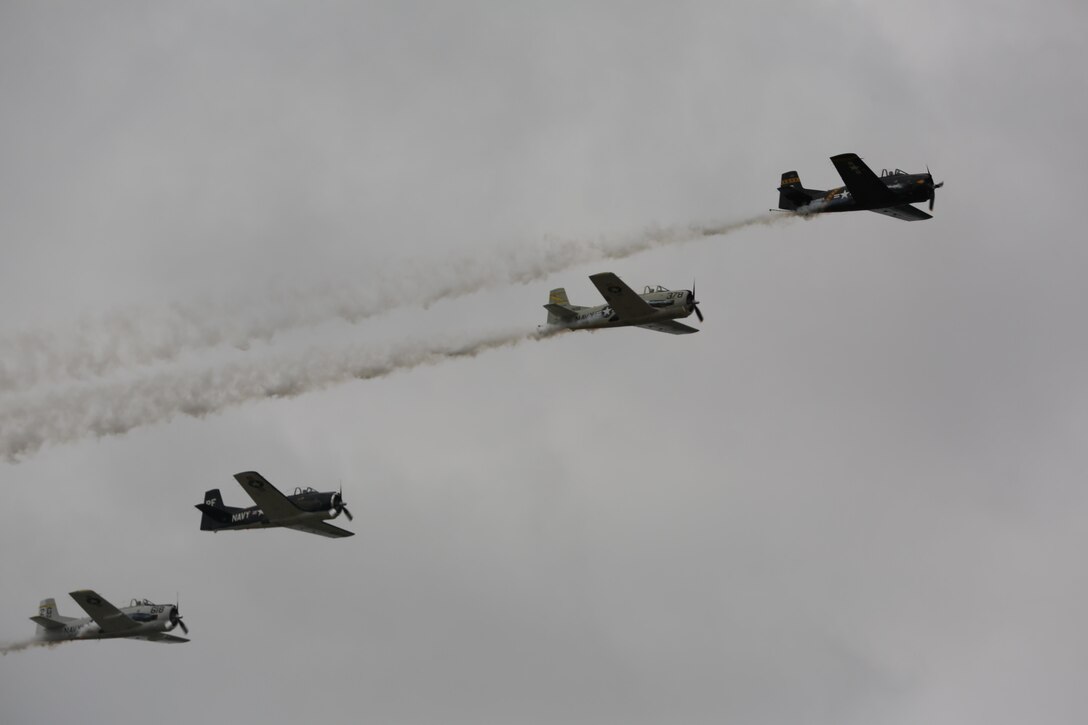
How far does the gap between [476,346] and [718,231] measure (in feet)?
46.8

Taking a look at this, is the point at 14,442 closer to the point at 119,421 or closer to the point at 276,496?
the point at 119,421

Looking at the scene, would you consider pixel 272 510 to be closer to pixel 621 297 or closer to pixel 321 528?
pixel 321 528

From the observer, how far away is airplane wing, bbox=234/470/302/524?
8125 cm

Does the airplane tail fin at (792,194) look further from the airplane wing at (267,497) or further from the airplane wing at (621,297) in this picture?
the airplane wing at (267,497)

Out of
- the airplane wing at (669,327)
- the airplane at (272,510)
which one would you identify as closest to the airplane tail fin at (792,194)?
the airplane wing at (669,327)

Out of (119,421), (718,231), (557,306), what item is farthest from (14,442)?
(718,231)

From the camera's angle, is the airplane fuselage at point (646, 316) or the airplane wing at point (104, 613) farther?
the airplane wing at point (104, 613)

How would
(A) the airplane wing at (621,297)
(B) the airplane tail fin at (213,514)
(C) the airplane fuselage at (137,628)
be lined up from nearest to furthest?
1. (A) the airplane wing at (621,297)
2. (B) the airplane tail fin at (213,514)
3. (C) the airplane fuselage at (137,628)

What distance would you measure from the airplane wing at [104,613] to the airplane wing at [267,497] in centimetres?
1063

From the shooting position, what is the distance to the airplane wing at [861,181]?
7981 cm

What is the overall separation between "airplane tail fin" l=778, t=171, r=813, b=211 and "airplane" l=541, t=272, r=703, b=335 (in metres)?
8.22

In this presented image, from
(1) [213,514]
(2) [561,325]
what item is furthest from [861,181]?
(1) [213,514]

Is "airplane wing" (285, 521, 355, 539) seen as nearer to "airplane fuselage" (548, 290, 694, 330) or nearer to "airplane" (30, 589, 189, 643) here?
"airplane" (30, 589, 189, 643)

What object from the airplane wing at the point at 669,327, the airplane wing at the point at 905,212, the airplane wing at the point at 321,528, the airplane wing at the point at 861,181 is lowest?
the airplane wing at the point at 321,528
